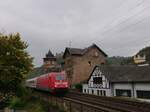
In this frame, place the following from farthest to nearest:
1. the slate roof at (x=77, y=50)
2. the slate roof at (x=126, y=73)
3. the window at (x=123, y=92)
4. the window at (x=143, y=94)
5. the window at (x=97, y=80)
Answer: the slate roof at (x=77, y=50) < the window at (x=97, y=80) < the window at (x=123, y=92) < the slate roof at (x=126, y=73) < the window at (x=143, y=94)

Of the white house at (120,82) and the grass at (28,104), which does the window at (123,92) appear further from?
the grass at (28,104)

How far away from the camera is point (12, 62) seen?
91.0 feet

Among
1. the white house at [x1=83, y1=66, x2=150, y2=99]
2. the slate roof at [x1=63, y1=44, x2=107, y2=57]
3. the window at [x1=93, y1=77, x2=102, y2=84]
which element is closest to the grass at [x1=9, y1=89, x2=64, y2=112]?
the white house at [x1=83, y1=66, x2=150, y2=99]

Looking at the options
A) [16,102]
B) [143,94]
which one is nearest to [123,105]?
[143,94]

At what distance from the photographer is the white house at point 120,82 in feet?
107

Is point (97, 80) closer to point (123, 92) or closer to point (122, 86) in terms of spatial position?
point (122, 86)

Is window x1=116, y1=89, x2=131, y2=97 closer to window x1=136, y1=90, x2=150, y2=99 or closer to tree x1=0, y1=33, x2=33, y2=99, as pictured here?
window x1=136, y1=90, x2=150, y2=99

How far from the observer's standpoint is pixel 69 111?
1955 centimetres

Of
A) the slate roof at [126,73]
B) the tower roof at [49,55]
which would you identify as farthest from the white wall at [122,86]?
the tower roof at [49,55]

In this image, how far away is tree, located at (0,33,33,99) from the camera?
27.1 metres

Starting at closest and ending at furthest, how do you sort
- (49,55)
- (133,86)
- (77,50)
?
(133,86)
(77,50)
(49,55)

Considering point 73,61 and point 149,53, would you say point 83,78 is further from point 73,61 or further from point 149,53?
point 149,53

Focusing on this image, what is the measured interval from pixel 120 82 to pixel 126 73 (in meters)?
2.64

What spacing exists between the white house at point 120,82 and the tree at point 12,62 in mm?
Result: 15486
